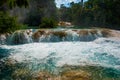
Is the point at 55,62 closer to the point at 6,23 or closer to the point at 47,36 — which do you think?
the point at 6,23

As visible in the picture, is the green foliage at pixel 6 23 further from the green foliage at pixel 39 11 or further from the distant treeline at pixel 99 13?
the green foliage at pixel 39 11

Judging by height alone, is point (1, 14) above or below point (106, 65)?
above

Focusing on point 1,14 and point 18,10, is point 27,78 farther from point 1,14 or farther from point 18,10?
point 18,10

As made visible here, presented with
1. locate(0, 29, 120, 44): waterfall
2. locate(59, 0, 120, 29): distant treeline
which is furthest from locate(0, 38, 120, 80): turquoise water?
locate(59, 0, 120, 29): distant treeline

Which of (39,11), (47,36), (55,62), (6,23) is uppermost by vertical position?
(6,23)

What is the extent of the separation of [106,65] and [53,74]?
3008 millimetres

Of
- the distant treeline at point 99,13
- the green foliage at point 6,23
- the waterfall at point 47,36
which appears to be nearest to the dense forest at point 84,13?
the distant treeline at point 99,13

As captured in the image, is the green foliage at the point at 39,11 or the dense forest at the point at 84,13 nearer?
the dense forest at the point at 84,13

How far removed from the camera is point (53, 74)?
10516 mm

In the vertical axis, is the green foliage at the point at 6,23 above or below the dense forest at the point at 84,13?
above

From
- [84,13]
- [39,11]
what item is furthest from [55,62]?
[84,13]

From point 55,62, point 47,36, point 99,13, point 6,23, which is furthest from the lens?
point 99,13

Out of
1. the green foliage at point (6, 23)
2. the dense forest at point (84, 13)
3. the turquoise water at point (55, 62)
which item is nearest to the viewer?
the turquoise water at point (55, 62)

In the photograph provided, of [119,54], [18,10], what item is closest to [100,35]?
[119,54]
